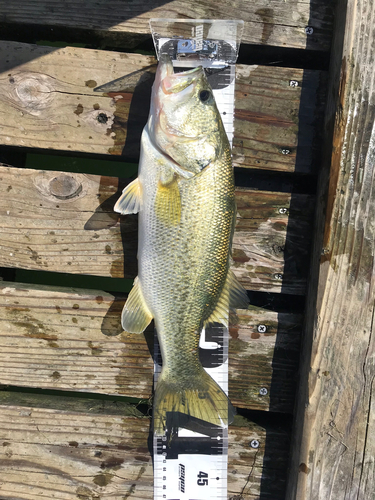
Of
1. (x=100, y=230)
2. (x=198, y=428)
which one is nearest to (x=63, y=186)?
(x=100, y=230)

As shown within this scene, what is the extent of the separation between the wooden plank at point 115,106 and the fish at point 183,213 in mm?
338

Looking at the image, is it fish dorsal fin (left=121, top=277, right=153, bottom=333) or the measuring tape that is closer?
fish dorsal fin (left=121, top=277, right=153, bottom=333)

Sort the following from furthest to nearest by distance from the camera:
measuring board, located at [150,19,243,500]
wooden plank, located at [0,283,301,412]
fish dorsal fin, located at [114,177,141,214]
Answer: wooden plank, located at [0,283,301,412]
measuring board, located at [150,19,243,500]
fish dorsal fin, located at [114,177,141,214]

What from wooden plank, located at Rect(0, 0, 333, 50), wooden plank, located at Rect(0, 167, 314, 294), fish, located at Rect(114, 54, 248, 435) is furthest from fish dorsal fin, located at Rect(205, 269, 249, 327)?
wooden plank, located at Rect(0, 0, 333, 50)

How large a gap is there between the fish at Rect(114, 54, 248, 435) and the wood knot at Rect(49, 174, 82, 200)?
433mm

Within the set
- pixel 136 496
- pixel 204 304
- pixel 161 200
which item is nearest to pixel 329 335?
pixel 204 304

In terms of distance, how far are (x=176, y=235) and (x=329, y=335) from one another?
105 cm

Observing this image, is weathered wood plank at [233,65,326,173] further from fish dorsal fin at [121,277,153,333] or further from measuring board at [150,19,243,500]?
fish dorsal fin at [121,277,153,333]

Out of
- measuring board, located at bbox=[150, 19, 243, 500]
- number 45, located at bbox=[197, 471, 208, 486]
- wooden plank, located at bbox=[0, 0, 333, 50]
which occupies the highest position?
wooden plank, located at bbox=[0, 0, 333, 50]

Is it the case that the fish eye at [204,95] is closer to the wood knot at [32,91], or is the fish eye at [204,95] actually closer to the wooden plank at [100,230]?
the wooden plank at [100,230]

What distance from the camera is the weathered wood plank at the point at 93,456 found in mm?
2061

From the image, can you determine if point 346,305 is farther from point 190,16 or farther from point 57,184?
point 190,16

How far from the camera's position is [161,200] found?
5.60 feet

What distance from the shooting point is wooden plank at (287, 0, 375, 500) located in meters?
1.81
